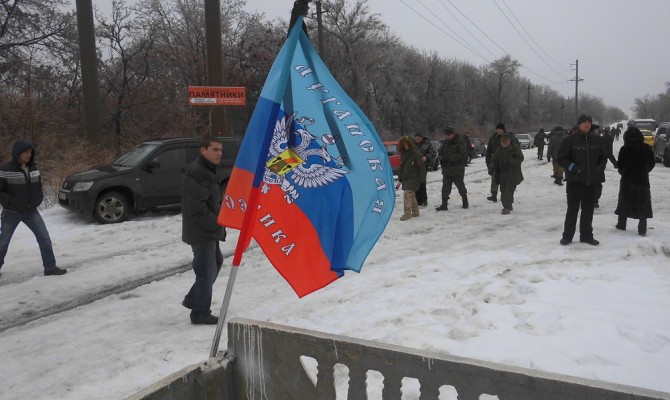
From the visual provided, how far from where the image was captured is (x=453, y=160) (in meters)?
11.2

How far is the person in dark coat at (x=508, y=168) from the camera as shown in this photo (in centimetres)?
1077

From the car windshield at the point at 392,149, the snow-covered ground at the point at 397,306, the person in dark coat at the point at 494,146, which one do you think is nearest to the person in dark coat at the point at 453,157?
the person in dark coat at the point at 494,146

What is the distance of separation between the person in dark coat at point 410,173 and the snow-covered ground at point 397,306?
155cm

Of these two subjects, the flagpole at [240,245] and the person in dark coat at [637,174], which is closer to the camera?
the flagpole at [240,245]

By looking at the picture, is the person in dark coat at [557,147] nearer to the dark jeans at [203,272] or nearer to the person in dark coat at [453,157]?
the person in dark coat at [453,157]

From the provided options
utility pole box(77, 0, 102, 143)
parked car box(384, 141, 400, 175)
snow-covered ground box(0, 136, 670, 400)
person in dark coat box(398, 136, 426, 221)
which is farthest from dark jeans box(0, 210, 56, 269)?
parked car box(384, 141, 400, 175)

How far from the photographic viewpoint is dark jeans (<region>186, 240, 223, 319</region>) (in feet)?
16.0

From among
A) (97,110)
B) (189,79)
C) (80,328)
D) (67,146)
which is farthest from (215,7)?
(189,79)

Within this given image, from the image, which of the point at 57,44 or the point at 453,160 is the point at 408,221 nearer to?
the point at 453,160

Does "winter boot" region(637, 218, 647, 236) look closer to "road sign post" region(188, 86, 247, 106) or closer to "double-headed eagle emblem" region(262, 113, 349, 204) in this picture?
"double-headed eagle emblem" region(262, 113, 349, 204)

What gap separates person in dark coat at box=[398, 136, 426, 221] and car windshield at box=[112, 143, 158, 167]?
18.2ft

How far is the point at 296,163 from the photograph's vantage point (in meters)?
3.14

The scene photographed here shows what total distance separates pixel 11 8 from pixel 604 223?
74.1ft

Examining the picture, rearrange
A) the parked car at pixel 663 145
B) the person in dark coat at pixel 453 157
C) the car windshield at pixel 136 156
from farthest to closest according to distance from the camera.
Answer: the parked car at pixel 663 145 < the person in dark coat at pixel 453 157 < the car windshield at pixel 136 156
